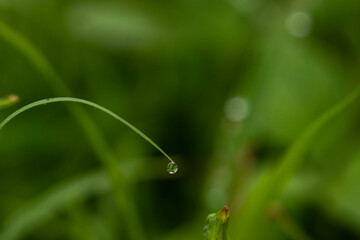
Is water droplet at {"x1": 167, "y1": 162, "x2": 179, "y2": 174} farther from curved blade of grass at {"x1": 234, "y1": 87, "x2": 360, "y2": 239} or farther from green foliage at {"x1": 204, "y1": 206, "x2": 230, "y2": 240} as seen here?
curved blade of grass at {"x1": 234, "y1": 87, "x2": 360, "y2": 239}

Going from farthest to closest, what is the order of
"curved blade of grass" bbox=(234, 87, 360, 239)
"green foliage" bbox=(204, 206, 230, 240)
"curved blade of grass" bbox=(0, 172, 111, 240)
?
1. "curved blade of grass" bbox=(0, 172, 111, 240)
2. "curved blade of grass" bbox=(234, 87, 360, 239)
3. "green foliage" bbox=(204, 206, 230, 240)

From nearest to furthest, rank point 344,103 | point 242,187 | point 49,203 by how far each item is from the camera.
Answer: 1. point 344,103
2. point 49,203
3. point 242,187

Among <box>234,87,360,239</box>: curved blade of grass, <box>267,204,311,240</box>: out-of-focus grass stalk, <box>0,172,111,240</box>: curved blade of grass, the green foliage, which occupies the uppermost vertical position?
<box>0,172,111,240</box>: curved blade of grass

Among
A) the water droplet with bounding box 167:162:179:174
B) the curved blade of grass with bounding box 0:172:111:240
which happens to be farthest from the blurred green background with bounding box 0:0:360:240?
the water droplet with bounding box 167:162:179:174

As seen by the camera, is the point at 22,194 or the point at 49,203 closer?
the point at 49,203

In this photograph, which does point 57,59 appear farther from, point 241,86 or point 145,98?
point 241,86

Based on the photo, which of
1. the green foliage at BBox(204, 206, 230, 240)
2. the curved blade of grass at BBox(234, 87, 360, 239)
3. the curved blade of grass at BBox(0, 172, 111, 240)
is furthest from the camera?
the curved blade of grass at BBox(0, 172, 111, 240)

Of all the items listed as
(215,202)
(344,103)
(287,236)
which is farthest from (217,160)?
(344,103)

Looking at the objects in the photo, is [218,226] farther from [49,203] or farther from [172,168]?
[49,203]

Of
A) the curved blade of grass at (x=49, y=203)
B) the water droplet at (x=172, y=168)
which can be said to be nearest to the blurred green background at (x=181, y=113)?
the curved blade of grass at (x=49, y=203)
